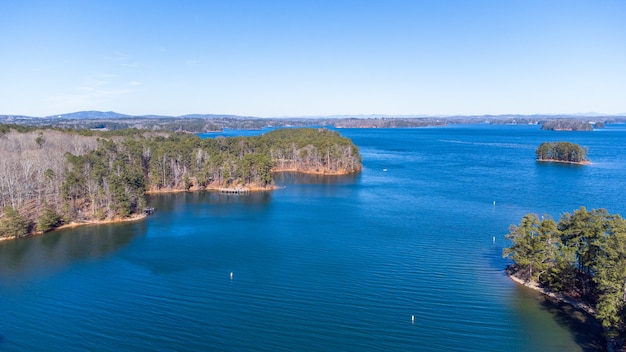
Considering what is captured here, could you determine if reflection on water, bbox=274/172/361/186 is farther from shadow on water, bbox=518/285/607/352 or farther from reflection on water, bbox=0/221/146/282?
shadow on water, bbox=518/285/607/352

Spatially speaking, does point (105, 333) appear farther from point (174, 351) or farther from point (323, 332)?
point (323, 332)

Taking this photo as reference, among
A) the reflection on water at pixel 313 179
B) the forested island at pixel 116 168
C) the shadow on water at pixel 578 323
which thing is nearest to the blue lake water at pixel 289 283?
the shadow on water at pixel 578 323

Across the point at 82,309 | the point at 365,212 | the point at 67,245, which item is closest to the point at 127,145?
the point at 67,245

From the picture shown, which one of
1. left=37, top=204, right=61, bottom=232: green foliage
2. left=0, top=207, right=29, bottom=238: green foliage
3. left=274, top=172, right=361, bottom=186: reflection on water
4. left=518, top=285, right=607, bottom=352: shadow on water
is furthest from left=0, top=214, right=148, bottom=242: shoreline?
left=518, top=285, right=607, bottom=352: shadow on water

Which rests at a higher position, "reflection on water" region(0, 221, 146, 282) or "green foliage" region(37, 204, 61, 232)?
"green foliage" region(37, 204, 61, 232)

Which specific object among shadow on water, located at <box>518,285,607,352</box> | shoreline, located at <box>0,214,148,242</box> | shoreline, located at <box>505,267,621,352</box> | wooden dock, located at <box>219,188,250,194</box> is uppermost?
wooden dock, located at <box>219,188,250,194</box>

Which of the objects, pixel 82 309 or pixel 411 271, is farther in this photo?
pixel 411 271

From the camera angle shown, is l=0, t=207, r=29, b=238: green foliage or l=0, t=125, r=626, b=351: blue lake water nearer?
l=0, t=125, r=626, b=351: blue lake water
